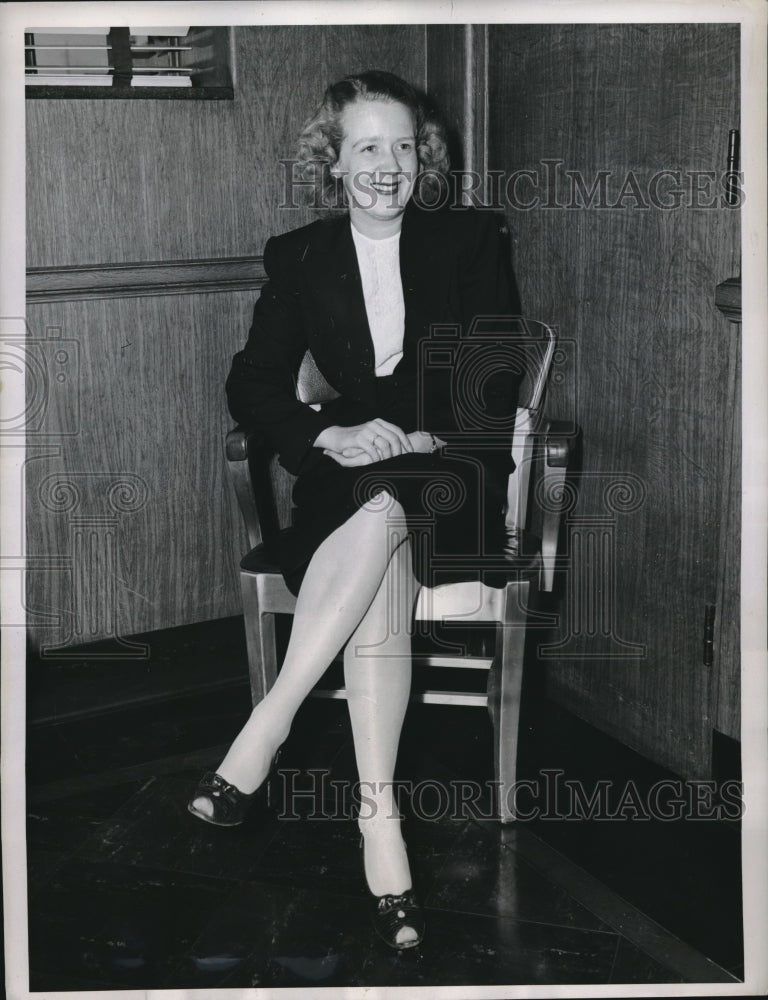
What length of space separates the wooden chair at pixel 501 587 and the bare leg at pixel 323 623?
0.18 metres

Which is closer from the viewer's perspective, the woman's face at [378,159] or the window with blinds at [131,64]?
the woman's face at [378,159]

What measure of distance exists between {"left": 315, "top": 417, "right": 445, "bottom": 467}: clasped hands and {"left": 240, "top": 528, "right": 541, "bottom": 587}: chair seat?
203mm

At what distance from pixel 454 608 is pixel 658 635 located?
19.2 inches

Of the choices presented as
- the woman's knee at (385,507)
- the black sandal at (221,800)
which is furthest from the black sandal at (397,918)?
the woman's knee at (385,507)

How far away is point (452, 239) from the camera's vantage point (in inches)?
91.3

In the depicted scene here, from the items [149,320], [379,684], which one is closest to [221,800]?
[379,684]

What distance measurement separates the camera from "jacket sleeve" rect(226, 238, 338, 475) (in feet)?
7.68

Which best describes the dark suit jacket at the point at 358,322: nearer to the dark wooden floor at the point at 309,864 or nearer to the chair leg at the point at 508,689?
the chair leg at the point at 508,689

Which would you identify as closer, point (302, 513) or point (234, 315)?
point (302, 513)

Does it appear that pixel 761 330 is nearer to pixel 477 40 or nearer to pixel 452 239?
pixel 452 239

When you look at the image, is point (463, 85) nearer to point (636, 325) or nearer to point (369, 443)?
point (636, 325)

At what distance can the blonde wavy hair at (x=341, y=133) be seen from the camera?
2193 mm

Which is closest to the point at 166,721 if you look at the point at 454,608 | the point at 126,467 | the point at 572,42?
the point at 126,467

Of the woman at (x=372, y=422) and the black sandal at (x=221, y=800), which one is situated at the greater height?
the woman at (x=372, y=422)
